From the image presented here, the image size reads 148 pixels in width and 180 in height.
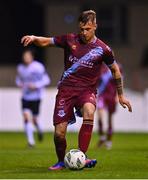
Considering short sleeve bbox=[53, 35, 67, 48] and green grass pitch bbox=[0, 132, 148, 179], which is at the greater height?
short sleeve bbox=[53, 35, 67, 48]

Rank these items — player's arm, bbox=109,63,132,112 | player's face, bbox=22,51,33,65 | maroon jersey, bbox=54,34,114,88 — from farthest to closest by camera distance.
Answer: player's face, bbox=22,51,33,65 < player's arm, bbox=109,63,132,112 < maroon jersey, bbox=54,34,114,88

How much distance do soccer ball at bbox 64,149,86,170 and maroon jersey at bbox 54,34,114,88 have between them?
3.61 feet

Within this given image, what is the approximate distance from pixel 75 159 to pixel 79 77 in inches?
52.5

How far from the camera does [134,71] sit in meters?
41.0

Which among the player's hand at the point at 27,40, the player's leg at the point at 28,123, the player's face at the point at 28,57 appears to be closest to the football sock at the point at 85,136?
the player's hand at the point at 27,40

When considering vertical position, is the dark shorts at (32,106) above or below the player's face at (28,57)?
below

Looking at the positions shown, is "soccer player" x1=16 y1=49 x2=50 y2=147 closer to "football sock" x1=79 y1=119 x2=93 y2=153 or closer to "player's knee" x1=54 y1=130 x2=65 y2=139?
"player's knee" x1=54 y1=130 x2=65 y2=139

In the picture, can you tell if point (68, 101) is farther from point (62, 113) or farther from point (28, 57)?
point (28, 57)

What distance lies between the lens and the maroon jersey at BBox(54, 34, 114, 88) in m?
15.3

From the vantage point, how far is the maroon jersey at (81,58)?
1527 centimetres

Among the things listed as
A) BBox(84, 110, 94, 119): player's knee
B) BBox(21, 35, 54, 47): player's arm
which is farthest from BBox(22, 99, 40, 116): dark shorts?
BBox(84, 110, 94, 119): player's knee

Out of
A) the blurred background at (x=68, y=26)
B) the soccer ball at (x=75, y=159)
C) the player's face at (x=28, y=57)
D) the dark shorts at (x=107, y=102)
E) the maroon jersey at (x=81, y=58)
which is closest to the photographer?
the soccer ball at (x=75, y=159)

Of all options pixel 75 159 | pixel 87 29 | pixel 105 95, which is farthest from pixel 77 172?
pixel 105 95

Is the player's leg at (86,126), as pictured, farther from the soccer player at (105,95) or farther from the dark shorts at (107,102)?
the dark shorts at (107,102)
